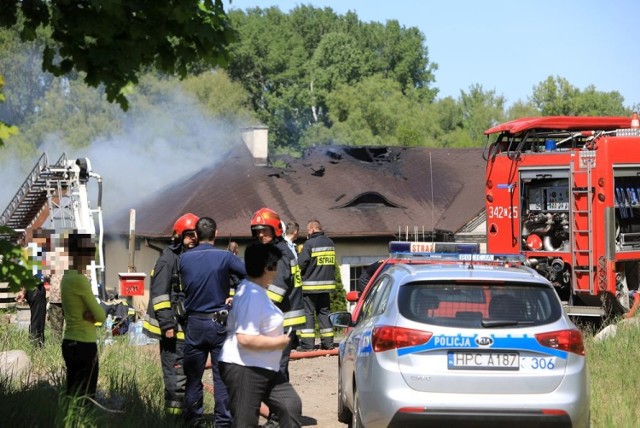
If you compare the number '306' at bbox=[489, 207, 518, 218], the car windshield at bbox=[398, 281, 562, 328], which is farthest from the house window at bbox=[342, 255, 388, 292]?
the car windshield at bbox=[398, 281, 562, 328]

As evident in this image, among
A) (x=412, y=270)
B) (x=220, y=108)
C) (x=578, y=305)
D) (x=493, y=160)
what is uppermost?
(x=220, y=108)

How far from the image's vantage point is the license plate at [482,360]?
7.26 metres

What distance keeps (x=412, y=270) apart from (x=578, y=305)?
331 inches

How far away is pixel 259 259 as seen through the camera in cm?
658

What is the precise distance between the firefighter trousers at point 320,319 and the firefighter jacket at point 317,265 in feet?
0.50

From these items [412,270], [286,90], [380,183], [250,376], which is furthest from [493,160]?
[286,90]

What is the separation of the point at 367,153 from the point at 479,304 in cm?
2843

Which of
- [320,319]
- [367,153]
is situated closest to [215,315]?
[320,319]

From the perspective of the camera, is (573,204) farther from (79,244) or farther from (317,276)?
(79,244)

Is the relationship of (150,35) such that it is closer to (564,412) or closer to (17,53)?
(564,412)

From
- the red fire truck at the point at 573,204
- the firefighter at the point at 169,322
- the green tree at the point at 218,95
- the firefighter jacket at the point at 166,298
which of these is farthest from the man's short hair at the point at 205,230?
the green tree at the point at 218,95

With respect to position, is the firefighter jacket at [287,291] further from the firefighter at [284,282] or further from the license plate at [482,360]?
the license plate at [482,360]

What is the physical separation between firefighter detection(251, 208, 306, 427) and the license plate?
1.95 meters

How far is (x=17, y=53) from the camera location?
57.3 metres
